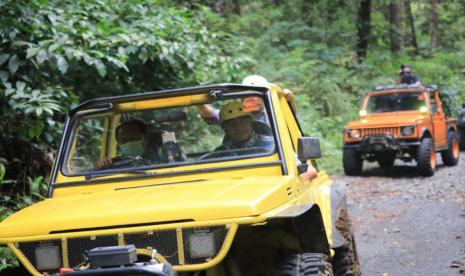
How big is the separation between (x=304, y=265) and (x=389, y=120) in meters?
9.62

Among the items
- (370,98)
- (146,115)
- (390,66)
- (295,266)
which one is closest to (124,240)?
(295,266)

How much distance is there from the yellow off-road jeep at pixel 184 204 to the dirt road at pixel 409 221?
151 cm

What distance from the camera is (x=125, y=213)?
288 centimetres

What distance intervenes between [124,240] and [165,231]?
21 cm

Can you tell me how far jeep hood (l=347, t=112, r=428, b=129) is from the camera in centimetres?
1198

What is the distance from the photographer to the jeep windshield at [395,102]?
1288cm

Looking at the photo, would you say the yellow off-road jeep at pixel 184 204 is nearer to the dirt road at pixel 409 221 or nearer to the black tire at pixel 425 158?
the dirt road at pixel 409 221

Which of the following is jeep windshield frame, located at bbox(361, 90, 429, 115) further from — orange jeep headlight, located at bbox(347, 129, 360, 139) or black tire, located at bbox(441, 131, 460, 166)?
black tire, located at bbox(441, 131, 460, 166)

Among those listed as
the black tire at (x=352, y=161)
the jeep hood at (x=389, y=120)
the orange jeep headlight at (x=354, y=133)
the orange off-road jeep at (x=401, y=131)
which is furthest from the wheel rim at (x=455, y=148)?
the orange jeep headlight at (x=354, y=133)

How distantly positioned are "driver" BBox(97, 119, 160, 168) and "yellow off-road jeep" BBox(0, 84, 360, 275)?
0.04ft

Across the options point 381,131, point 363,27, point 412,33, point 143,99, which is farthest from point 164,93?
point 412,33

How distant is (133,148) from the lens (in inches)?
183

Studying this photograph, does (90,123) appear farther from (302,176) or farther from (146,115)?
(302,176)

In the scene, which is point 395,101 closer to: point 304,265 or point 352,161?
point 352,161
